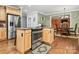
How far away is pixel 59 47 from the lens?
1.97m

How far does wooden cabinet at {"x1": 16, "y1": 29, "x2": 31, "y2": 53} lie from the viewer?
1.91m

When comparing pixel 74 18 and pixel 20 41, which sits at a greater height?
pixel 74 18

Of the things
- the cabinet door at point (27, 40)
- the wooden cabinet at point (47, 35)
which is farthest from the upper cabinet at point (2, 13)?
the wooden cabinet at point (47, 35)

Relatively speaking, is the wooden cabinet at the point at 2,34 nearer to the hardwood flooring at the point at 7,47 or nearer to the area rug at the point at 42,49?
the hardwood flooring at the point at 7,47

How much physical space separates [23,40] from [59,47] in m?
0.64

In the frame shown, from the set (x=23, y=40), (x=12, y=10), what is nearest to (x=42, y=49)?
(x=23, y=40)

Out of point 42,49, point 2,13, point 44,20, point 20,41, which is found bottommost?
point 42,49

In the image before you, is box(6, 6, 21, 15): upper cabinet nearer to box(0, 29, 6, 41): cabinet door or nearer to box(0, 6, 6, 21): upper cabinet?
box(0, 6, 6, 21): upper cabinet

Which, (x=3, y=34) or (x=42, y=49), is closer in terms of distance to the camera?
(x=3, y=34)

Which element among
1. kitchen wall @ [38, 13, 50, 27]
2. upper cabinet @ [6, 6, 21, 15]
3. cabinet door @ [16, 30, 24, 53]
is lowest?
cabinet door @ [16, 30, 24, 53]

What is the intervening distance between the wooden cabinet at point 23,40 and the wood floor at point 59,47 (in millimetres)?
87

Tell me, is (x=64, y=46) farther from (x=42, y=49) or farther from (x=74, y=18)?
(x=74, y=18)

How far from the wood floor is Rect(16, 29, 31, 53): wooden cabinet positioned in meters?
0.09

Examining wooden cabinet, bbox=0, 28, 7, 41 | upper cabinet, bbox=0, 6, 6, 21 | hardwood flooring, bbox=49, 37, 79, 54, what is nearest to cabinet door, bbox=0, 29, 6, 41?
wooden cabinet, bbox=0, 28, 7, 41
